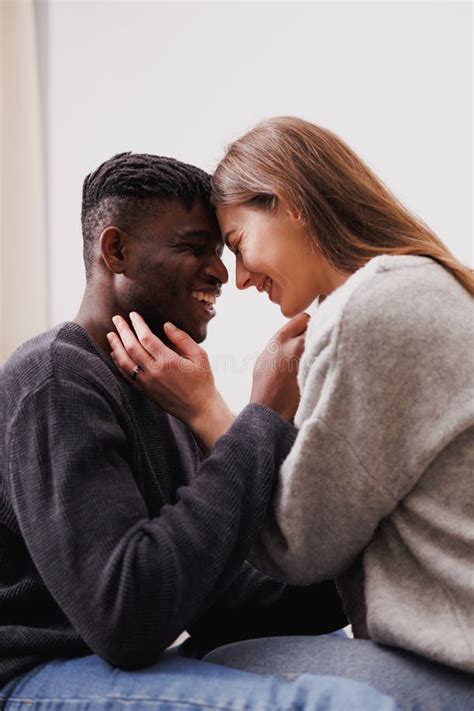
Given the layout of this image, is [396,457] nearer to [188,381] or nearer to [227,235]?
[188,381]

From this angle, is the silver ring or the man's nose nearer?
the silver ring

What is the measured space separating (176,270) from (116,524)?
452mm

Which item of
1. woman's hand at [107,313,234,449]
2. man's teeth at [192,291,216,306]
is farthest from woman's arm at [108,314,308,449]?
man's teeth at [192,291,216,306]

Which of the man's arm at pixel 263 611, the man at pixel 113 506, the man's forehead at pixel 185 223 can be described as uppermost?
the man's forehead at pixel 185 223

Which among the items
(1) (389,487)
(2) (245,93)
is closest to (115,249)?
(1) (389,487)

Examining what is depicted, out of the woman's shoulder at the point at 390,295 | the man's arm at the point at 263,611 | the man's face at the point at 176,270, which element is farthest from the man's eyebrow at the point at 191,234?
the man's arm at the point at 263,611

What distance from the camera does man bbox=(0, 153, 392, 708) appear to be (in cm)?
89

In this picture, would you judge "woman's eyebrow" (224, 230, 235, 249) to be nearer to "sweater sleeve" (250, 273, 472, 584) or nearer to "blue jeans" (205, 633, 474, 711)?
"sweater sleeve" (250, 273, 472, 584)

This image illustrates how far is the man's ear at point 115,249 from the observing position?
1.23 meters

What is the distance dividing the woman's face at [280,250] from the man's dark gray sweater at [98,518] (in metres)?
0.30

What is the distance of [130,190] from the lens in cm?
123

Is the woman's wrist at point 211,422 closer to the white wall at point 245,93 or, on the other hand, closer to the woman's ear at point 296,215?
the woman's ear at point 296,215

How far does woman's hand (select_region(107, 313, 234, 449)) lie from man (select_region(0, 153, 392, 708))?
0.10ft

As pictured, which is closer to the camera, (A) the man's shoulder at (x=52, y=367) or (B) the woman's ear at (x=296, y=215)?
(A) the man's shoulder at (x=52, y=367)
